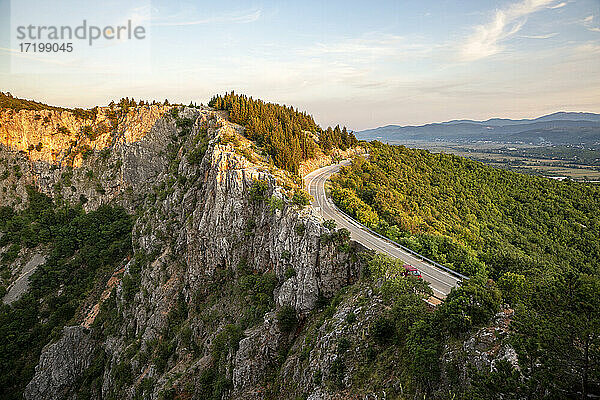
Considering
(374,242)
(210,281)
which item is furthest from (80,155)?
(374,242)

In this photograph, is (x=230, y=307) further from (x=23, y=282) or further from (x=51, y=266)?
(x=23, y=282)

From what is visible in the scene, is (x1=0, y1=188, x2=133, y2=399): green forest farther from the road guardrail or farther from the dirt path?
the road guardrail

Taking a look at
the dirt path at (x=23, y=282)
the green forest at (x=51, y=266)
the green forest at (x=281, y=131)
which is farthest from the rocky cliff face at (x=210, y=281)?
the dirt path at (x=23, y=282)

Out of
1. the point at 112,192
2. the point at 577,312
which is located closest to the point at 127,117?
the point at 112,192

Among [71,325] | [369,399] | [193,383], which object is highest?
[369,399]

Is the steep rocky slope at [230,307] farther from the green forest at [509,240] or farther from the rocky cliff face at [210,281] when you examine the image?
the green forest at [509,240]

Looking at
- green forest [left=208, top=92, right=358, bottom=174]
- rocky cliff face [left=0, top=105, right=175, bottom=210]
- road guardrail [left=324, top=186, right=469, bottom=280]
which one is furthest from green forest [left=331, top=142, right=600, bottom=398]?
rocky cliff face [left=0, top=105, right=175, bottom=210]

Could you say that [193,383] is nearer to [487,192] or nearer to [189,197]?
[189,197]
